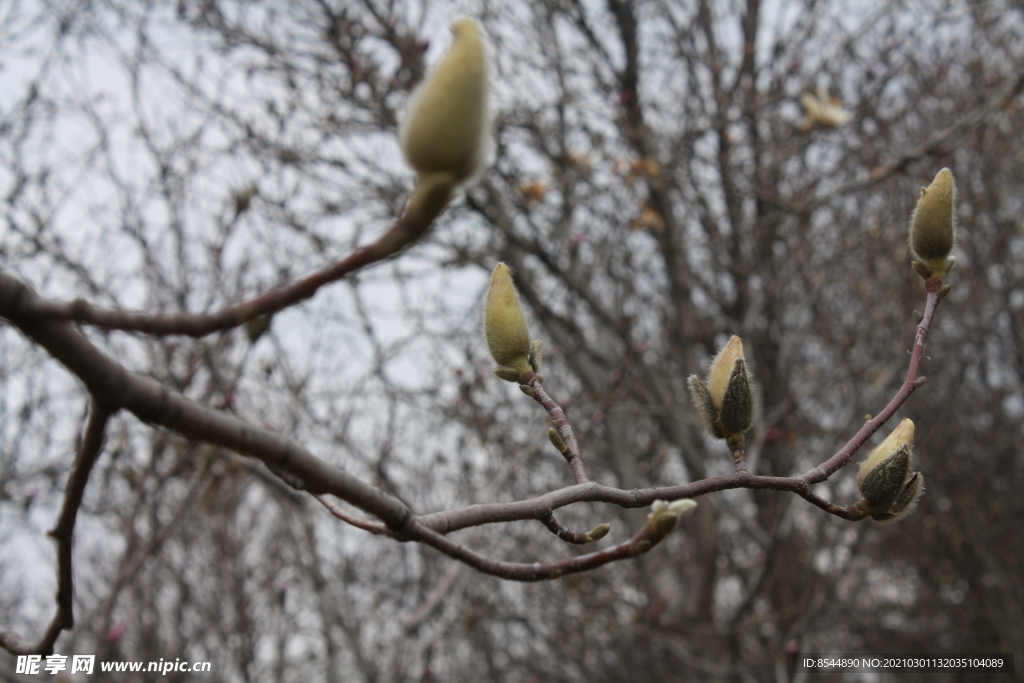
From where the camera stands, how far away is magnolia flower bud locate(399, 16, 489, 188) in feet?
1.59

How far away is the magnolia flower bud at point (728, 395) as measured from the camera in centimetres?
99

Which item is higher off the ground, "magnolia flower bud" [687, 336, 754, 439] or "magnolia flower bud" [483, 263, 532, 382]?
"magnolia flower bud" [483, 263, 532, 382]

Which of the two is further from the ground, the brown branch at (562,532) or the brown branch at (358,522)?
the brown branch at (358,522)

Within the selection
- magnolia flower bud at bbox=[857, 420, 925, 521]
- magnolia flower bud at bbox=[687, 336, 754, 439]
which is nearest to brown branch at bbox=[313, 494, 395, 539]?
magnolia flower bud at bbox=[687, 336, 754, 439]

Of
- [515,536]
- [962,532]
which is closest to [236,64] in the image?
[515,536]

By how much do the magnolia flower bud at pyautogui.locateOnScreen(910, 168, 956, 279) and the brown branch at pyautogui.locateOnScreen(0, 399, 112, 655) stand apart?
1.04 m

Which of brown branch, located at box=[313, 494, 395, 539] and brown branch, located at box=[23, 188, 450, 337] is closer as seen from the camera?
brown branch, located at box=[23, 188, 450, 337]

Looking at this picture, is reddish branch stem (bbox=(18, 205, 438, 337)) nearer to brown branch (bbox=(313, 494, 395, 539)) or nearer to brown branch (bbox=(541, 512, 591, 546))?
brown branch (bbox=(313, 494, 395, 539))

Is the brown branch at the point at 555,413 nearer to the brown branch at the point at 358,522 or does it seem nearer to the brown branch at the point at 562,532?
Result: the brown branch at the point at 562,532

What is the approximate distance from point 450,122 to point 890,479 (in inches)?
31.1

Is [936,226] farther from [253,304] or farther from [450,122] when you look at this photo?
[253,304]

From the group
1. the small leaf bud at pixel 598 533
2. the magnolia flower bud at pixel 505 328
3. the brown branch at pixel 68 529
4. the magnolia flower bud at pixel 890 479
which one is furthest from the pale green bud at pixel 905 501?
the brown branch at pixel 68 529

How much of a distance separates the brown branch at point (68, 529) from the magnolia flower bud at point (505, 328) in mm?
504

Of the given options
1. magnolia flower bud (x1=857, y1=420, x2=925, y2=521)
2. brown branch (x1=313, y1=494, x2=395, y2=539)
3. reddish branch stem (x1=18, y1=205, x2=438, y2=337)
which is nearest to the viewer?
reddish branch stem (x1=18, y1=205, x2=438, y2=337)
